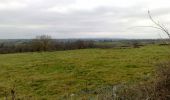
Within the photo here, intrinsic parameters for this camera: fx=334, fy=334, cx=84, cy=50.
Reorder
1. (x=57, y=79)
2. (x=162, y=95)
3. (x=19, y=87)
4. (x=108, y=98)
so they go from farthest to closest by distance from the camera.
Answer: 1. (x=57, y=79)
2. (x=19, y=87)
3. (x=108, y=98)
4. (x=162, y=95)

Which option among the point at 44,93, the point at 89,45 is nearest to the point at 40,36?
the point at 89,45

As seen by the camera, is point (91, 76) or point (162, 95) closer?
point (162, 95)

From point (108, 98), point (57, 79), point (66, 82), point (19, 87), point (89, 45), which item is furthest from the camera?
point (89, 45)

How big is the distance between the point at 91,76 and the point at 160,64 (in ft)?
58.6

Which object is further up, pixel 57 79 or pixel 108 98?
pixel 108 98

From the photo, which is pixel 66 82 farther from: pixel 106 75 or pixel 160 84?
pixel 160 84

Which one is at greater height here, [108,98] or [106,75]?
[108,98]

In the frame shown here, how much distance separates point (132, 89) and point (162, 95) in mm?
664

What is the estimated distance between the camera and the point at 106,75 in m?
23.8

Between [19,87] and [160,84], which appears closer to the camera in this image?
[160,84]

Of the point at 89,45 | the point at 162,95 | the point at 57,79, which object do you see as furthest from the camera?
the point at 89,45

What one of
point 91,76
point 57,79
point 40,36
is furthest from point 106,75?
point 40,36

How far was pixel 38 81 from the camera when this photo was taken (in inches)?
877

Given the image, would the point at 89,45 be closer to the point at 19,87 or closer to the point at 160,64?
the point at 19,87
